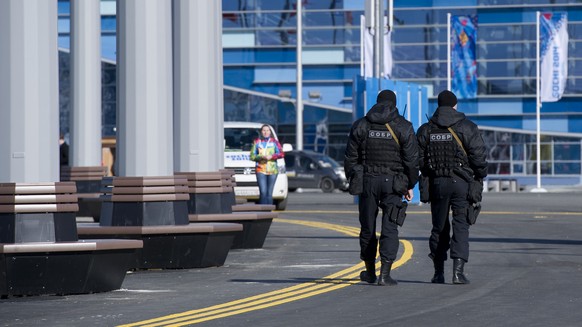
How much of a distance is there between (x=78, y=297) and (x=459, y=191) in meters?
3.80

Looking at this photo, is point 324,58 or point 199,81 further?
point 324,58

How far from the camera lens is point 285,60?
80.7 metres

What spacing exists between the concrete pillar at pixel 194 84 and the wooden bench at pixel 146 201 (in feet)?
13.8

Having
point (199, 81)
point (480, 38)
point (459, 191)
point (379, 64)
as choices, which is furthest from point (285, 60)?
point (459, 191)

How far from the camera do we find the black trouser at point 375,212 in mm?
16125

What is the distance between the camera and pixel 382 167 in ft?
53.3

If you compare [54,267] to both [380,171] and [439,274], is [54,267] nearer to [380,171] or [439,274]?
[380,171]

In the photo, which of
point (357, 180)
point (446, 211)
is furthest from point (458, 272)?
point (357, 180)

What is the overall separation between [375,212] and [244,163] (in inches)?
815

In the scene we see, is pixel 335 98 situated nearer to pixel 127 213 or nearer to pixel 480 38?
pixel 480 38

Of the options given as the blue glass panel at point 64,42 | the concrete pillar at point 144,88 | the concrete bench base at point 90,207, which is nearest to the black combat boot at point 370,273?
the concrete pillar at point 144,88

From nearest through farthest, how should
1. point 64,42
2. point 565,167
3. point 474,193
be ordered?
point 474,193 < point 565,167 < point 64,42

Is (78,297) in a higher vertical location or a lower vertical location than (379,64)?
lower

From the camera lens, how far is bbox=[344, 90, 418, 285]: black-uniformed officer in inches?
636
